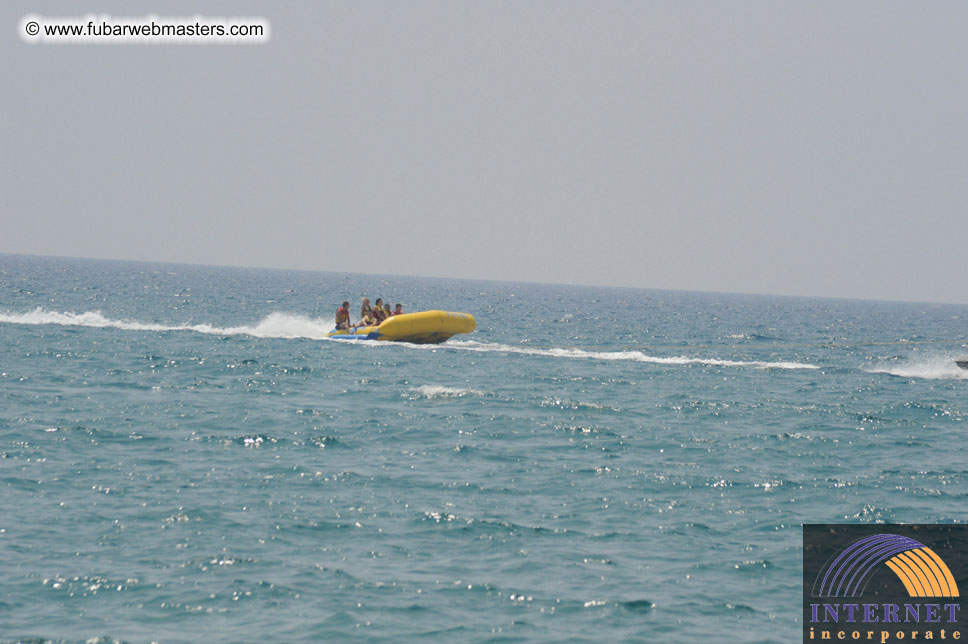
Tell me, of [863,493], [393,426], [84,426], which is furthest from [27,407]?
[863,493]

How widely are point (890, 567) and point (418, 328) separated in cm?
2054

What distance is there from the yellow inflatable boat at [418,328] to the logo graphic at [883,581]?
1911 cm

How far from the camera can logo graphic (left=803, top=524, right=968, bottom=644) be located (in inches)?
326

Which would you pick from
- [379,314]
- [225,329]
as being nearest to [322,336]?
[379,314]

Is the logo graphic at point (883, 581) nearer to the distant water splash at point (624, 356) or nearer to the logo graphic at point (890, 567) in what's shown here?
the logo graphic at point (890, 567)

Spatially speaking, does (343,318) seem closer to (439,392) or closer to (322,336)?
(322,336)

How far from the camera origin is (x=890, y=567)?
31.8ft

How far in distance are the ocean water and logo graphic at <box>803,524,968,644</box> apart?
11.0 inches

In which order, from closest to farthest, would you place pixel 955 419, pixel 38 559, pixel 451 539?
pixel 38 559, pixel 451 539, pixel 955 419

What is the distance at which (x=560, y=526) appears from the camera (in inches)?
413

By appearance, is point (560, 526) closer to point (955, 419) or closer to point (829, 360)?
point (955, 419)

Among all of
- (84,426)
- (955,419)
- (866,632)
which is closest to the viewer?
(866,632)

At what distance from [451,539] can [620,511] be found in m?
2.45

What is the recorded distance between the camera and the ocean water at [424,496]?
801cm
